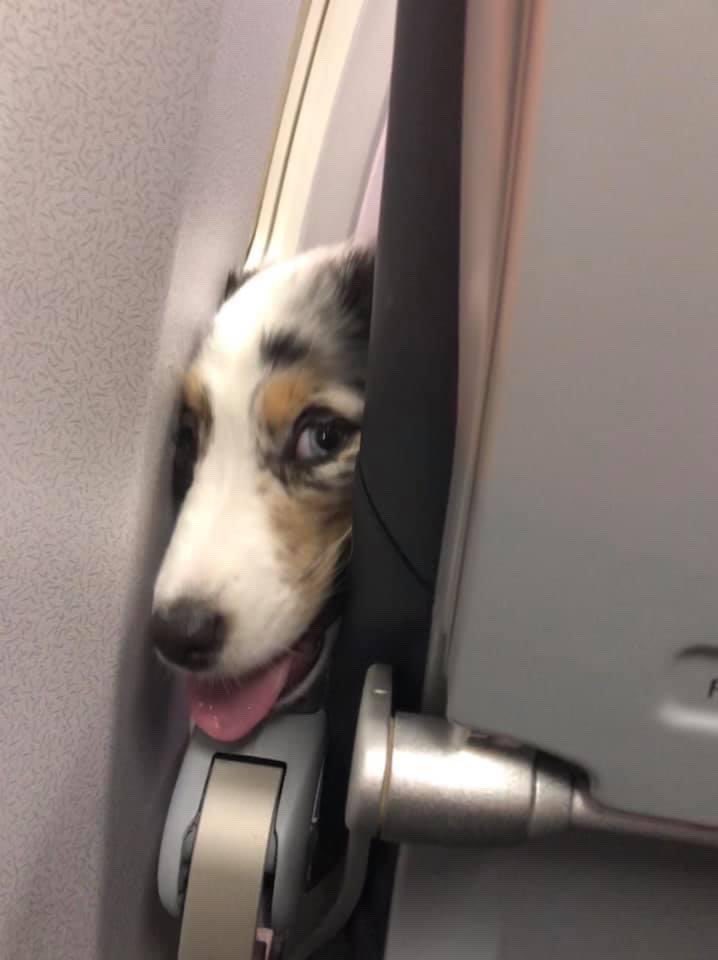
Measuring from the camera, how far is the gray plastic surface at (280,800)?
54 cm

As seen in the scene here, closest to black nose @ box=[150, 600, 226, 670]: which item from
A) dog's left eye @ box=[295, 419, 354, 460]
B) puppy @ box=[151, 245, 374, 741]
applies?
puppy @ box=[151, 245, 374, 741]

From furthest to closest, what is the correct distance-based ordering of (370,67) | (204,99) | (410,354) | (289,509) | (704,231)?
1. (370,67)
2. (289,509)
3. (204,99)
4. (410,354)
5. (704,231)

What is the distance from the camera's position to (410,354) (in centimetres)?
40

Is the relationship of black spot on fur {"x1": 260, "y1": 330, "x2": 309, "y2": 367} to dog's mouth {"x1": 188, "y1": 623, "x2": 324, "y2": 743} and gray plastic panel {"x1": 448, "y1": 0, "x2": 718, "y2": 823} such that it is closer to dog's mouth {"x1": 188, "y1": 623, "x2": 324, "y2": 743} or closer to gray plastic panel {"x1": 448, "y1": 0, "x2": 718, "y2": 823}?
dog's mouth {"x1": 188, "y1": 623, "x2": 324, "y2": 743}

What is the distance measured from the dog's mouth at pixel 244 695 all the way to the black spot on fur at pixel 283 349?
199mm

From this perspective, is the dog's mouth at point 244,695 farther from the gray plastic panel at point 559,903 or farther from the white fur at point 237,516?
the gray plastic panel at point 559,903

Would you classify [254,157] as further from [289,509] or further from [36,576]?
[36,576]

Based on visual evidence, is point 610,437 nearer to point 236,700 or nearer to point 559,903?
point 559,903

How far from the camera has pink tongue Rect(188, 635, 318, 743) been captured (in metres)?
0.61

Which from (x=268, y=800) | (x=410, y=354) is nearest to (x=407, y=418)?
(x=410, y=354)

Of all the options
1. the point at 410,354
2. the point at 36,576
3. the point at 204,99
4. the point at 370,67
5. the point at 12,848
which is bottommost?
the point at 12,848

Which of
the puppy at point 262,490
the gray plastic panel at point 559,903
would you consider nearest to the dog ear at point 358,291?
the puppy at point 262,490

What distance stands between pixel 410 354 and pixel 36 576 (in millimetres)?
198

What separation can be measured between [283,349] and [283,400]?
0.04 metres
